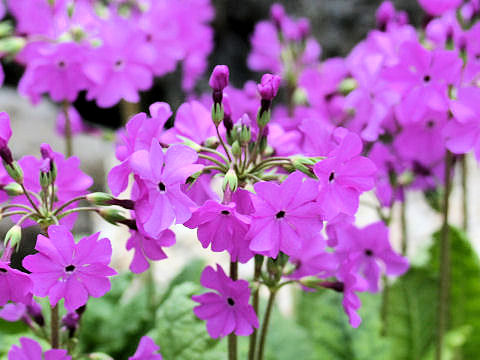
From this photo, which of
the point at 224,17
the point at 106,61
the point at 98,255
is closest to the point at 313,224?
the point at 98,255

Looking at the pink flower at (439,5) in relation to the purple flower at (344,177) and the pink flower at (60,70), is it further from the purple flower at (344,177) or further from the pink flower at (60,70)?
the pink flower at (60,70)

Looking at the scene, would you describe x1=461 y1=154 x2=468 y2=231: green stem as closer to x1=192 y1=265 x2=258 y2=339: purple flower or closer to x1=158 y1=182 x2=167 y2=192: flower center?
x1=192 y1=265 x2=258 y2=339: purple flower

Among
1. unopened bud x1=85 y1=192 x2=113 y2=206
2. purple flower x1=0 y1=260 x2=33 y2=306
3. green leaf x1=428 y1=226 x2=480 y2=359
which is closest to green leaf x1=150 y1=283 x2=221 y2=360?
unopened bud x1=85 y1=192 x2=113 y2=206

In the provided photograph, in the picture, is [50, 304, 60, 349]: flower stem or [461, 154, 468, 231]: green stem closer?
[50, 304, 60, 349]: flower stem

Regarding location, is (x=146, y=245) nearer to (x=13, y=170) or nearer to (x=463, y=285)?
(x=13, y=170)

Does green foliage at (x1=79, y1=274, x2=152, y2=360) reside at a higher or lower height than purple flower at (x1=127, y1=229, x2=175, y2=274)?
lower

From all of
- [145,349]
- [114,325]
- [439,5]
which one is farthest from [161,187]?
[114,325]
